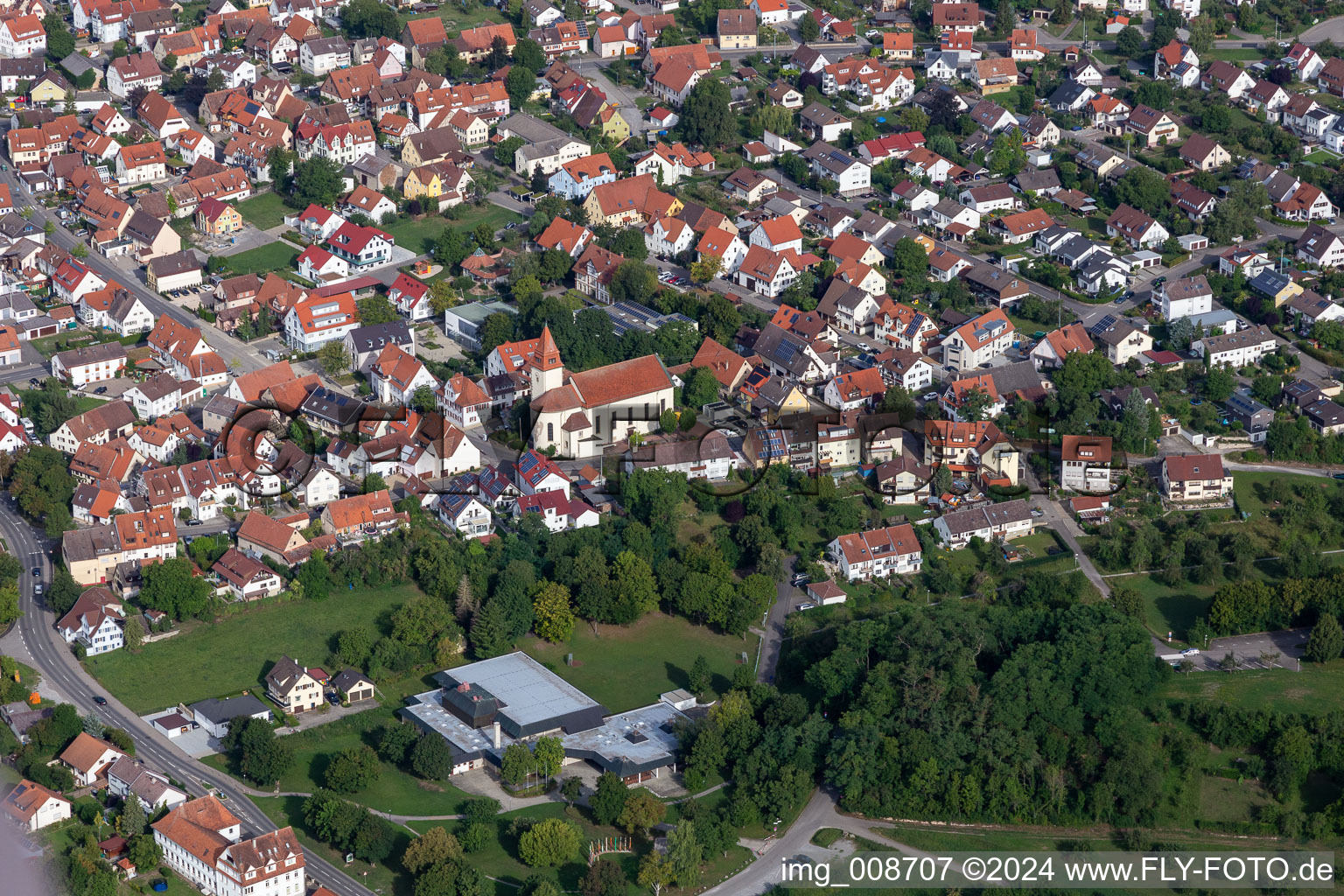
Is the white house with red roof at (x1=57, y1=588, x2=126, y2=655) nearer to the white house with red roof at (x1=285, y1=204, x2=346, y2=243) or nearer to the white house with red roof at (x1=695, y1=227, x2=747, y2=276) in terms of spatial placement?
the white house with red roof at (x1=285, y1=204, x2=346, y2=243)

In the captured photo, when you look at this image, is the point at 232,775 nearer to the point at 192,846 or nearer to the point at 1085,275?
the point at 192,846

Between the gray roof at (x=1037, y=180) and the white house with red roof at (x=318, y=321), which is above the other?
the white house with red roof at (x=318, y=321)

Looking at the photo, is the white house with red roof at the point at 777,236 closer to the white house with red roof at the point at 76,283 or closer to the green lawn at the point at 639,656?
the green lawn at the point at 639,656

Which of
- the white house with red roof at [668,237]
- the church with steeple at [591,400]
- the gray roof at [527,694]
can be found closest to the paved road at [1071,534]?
the church with steeple at [591,400]

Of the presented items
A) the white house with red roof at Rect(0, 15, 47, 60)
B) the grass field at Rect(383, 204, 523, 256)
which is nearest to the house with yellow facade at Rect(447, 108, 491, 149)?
the grass field at Rect(383, 204, 523, 256)

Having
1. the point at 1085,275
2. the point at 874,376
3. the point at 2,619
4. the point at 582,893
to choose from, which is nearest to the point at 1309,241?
the point at 1085,275

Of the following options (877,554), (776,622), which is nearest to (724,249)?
(877,554)
